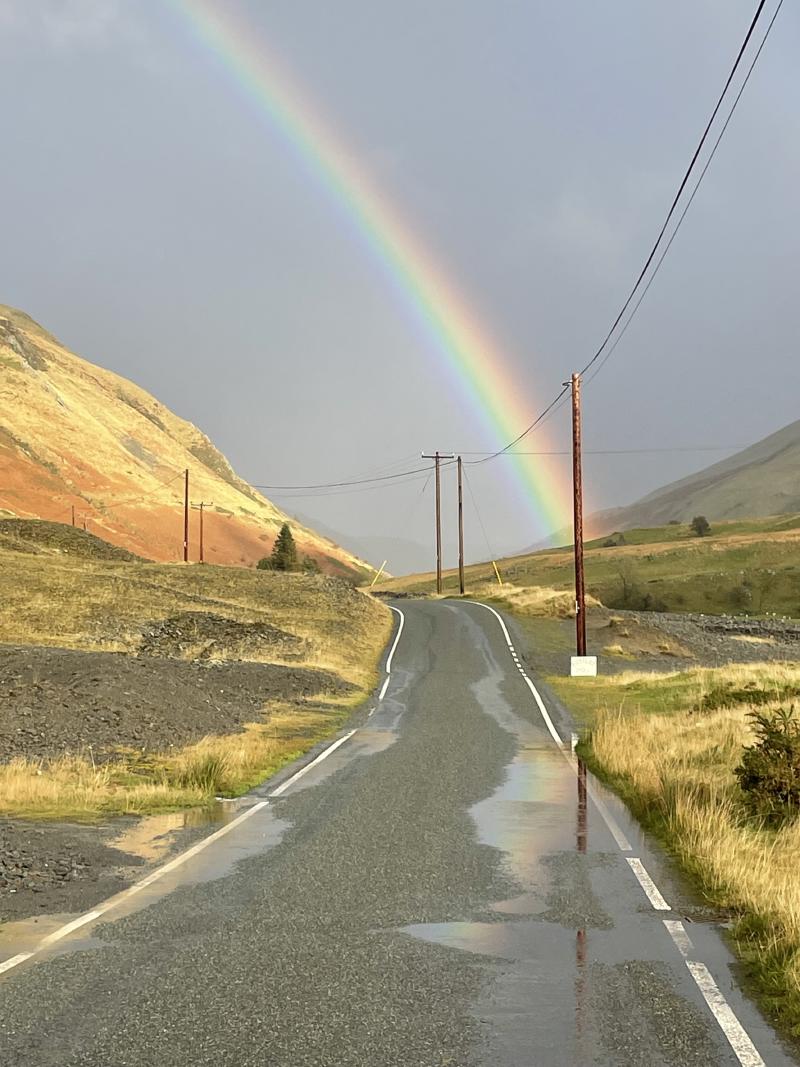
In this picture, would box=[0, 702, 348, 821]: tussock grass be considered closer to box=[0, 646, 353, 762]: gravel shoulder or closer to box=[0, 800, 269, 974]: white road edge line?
box=[0, 646, 353, 762]: gravel shoulder

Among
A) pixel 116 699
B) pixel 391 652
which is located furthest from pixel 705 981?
pixel 391 652

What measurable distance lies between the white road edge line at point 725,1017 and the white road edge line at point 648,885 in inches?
68.8

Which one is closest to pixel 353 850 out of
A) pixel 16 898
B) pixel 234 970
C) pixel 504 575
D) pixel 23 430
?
pixel 16 898

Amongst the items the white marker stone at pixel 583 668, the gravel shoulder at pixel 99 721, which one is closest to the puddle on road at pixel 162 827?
the gravel shoulder at pixel 99 721

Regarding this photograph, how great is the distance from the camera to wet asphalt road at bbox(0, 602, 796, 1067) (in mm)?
5969

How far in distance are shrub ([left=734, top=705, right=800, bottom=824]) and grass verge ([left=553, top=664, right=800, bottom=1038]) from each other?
10.2 inches

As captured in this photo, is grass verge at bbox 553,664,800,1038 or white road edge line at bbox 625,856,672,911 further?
white road edge line at bbox 625,856,672,911

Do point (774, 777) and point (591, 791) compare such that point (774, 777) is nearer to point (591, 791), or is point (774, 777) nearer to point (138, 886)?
point (591, 791)

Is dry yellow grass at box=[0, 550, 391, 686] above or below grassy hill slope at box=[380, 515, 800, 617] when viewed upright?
below

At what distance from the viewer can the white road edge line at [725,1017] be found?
5.84 meters

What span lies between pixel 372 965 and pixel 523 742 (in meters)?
15.9

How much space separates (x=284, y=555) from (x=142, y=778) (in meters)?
82.3

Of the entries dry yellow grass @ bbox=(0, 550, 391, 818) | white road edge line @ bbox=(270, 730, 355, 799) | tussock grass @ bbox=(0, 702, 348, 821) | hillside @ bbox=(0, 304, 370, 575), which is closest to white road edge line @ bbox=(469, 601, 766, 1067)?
white road edge line @ bbox=(270, 730, 355, 799)

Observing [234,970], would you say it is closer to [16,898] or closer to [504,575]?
[16,898]
